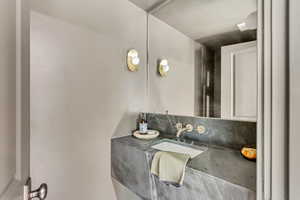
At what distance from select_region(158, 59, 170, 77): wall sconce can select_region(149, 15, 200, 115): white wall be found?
0.04 meters

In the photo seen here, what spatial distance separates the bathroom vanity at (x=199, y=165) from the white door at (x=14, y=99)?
67 cm

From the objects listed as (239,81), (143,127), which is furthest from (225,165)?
(143,127)

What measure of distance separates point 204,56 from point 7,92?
1389mm

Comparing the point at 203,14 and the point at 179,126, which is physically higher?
the point at 203,14

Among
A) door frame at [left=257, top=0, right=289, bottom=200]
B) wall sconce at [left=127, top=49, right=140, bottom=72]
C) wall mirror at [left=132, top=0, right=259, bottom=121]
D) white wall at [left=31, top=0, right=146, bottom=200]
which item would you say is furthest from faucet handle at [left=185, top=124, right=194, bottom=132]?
door frame at [left=257, top=0, right=289, bottom=200]

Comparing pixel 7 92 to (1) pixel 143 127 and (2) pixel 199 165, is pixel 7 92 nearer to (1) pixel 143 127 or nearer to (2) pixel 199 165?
(2) pixel 199 165

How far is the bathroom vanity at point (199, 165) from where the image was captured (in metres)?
0.77

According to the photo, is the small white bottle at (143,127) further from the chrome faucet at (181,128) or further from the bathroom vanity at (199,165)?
the chrome faucet at (181,128)

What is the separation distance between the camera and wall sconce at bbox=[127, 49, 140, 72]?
1.60 metres

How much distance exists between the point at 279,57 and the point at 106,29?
1420mm

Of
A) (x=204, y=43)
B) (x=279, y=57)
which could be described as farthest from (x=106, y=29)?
(x=279, y=57)

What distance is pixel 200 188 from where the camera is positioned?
84 centimetres

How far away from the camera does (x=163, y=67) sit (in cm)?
176

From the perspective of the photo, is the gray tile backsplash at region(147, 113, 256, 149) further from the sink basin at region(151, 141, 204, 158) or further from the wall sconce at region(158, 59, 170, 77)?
the wall sconce at region(158, 59, 170, 77)
